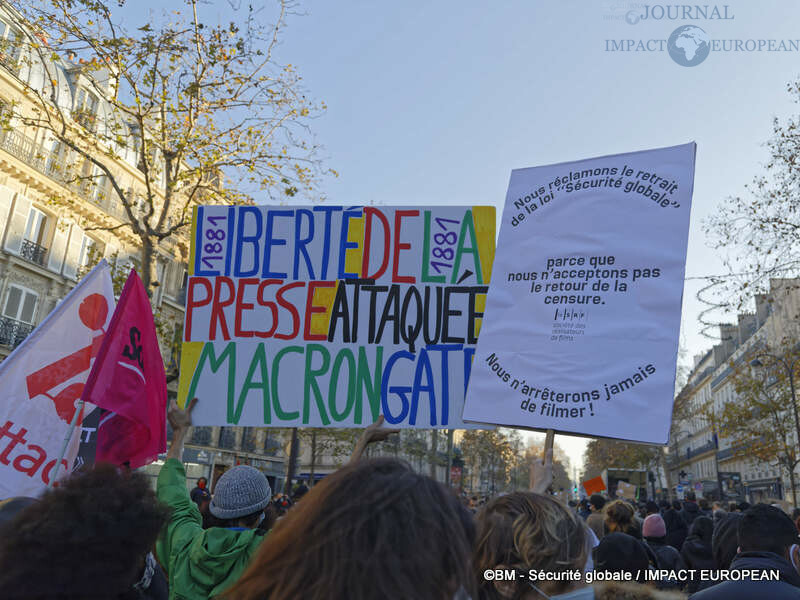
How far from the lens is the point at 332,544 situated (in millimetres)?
1185

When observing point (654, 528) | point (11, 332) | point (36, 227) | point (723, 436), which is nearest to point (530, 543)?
point (654, 528)

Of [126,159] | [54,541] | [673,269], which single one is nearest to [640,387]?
[673,269]

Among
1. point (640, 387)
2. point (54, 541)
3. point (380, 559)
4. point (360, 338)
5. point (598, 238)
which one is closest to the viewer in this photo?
point (380, 559)

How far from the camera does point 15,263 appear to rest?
83.8 feet

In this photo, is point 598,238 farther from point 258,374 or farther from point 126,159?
point 126,159

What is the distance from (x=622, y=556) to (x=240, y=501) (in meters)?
3.22

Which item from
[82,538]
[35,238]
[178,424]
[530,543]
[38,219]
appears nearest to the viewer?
[82,538]

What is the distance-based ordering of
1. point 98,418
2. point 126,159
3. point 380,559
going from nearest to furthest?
Result: point 380,559
point 98,418
point 126,159

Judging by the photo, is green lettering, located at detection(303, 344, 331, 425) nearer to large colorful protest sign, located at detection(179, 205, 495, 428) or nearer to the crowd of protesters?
large colorful protest sign, located at detection(179, 205, 495, 428)

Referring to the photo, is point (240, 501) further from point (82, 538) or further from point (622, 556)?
point (622, 556)

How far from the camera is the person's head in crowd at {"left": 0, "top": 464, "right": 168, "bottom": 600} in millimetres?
1479

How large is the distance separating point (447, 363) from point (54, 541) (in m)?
3.08

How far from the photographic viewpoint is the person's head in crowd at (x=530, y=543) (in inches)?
89.0

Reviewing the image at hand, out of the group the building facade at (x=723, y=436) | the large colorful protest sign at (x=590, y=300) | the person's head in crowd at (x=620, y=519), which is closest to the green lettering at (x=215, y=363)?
the large colorful protest sign at (x=590, y=300)
